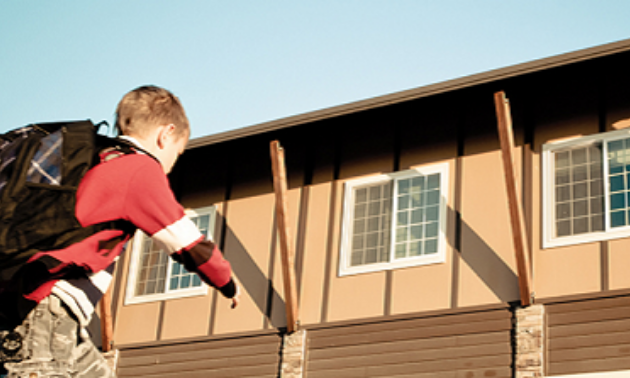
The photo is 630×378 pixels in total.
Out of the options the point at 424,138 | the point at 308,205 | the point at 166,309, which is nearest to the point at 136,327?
the point at 166,309

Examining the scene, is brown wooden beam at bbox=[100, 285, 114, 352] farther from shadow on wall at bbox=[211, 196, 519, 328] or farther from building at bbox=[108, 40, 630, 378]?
shadow on wall at bbox=[211, 196, 519, 328]

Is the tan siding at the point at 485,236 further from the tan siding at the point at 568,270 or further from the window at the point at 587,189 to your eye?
the window at the point at 587,189

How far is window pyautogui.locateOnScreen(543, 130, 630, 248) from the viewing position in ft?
36.9

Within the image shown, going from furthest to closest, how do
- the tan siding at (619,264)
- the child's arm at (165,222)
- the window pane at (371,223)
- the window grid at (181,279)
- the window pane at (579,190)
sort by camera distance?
1. the window grid at (181,279)
2. the window pane at (371,223)
3. the window pane at (579,190)
4. the tan siding at (619,264)
5. the child's arm at (165,222)

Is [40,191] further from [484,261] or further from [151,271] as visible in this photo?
[151,271]

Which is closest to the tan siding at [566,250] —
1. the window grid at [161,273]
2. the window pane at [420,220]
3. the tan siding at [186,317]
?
the window pane at [420,220]

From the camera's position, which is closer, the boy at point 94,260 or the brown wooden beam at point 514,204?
the boy at point 94,260

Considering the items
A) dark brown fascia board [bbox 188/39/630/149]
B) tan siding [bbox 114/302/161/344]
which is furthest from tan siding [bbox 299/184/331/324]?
tan siding [bbox 114/302/161/344]

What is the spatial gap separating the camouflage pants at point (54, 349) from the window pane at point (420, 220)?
9.71m

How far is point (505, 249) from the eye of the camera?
1185cm

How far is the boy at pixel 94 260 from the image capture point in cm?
290

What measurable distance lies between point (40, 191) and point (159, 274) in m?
12.4

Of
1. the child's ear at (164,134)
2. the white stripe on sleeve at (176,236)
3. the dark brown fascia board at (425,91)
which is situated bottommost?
the white stripe on sleeve at (176,236)

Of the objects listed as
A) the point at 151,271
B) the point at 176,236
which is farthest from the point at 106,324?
the point at 176,236
